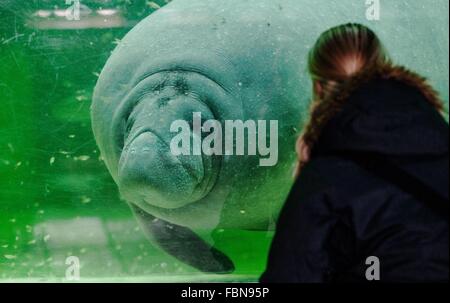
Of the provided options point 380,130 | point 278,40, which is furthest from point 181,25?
point 380,130

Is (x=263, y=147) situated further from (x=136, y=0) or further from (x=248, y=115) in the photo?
(x=136, y=0)

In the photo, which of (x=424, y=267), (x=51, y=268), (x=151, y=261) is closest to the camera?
(x=424, y=267)

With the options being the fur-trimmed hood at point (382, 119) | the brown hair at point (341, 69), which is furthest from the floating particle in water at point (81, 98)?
the fur-trimmed hood at point (382, 119)

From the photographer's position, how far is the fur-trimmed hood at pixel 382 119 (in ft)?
5.18

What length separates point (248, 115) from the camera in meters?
4.02

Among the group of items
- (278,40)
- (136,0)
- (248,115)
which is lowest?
(248,115)

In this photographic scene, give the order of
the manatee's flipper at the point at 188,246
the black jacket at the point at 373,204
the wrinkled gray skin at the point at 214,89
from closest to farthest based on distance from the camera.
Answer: the black jacket at the point at 373,204 < the wrinkled gray skin at the point at 214,89 < the manatee's flipper at the point at 188,246

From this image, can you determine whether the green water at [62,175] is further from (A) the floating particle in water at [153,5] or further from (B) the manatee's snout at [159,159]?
(B) the manatee's snout at [159,159]

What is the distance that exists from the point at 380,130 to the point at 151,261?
158 inches

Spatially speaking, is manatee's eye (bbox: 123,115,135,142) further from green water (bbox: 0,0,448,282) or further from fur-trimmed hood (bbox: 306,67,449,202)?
fur-trimmed hood (bbox: 306,67,449,202)

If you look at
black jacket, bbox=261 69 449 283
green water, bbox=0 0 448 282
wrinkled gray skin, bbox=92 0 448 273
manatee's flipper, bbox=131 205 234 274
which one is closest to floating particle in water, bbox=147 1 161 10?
green water, bbox=0 0 448 282

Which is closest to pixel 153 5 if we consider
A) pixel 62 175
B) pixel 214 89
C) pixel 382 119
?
pixel 62 175

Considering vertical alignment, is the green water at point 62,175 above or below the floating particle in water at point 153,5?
below

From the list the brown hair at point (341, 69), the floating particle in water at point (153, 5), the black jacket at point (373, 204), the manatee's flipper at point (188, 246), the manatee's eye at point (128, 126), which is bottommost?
the black jacket at point (373, 204)
